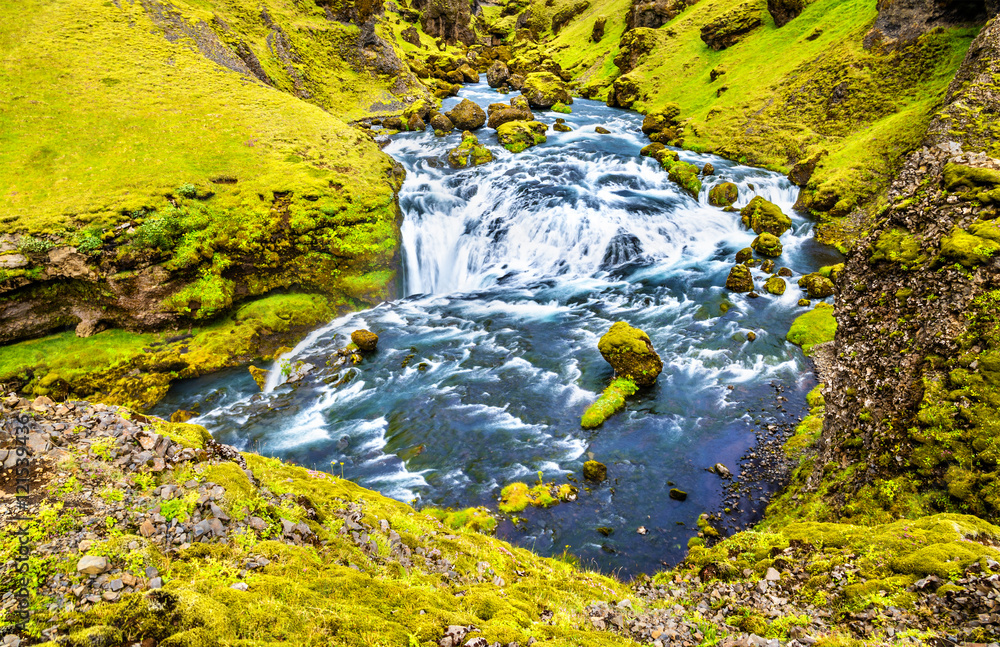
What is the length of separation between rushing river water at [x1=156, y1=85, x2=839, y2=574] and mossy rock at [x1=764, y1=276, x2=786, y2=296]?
1.86 ft

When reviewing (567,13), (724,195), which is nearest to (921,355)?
(724,195)

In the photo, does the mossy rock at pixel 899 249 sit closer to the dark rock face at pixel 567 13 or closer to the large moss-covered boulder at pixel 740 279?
the large moss-covered boulder at pixel 740 279

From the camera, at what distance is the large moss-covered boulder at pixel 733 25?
2105 inches

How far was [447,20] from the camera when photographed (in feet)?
289

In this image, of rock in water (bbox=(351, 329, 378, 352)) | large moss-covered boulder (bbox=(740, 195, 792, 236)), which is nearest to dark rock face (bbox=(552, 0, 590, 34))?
large moss-covered boulder (bbox=(740, 195, 792, 236))

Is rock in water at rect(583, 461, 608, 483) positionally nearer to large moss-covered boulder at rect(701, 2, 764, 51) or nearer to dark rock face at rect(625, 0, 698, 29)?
large moss-covered boulder at rect(701, 2, 764, 51)

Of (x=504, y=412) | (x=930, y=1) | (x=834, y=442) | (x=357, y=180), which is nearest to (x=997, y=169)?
(x=834, y=442)

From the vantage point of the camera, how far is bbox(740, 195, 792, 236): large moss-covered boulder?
94.2 ft

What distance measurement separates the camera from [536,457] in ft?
48.8

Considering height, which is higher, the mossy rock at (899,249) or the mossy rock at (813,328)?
the mossy rock at (899,249)

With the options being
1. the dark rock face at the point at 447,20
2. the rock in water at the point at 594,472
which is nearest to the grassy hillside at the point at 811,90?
the rock in water at the point at 594,472

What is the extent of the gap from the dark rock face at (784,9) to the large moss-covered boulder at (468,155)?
4008 cm

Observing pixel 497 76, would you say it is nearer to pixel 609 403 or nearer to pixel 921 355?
pixel 609 403

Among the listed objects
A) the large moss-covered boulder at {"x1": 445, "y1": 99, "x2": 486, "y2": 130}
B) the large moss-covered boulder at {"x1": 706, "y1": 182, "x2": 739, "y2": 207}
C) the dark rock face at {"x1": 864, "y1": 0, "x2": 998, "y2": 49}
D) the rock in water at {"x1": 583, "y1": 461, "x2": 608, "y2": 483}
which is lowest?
the rock in water at {"x1": 583, "y1": 461, "x2": 608, "y2": 483}
